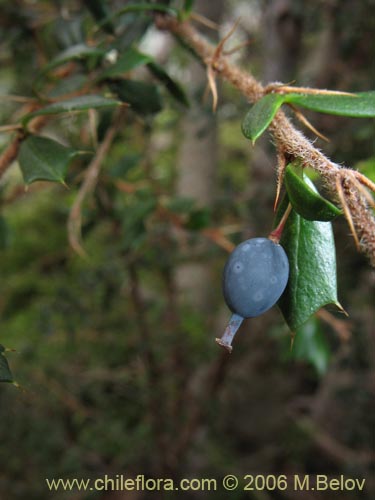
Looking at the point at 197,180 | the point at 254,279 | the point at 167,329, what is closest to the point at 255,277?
the point at 254,279

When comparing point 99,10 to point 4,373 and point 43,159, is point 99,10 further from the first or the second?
point 4,373

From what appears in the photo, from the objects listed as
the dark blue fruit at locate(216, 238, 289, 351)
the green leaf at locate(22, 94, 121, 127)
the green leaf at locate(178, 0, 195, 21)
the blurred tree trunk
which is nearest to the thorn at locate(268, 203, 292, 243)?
the dark blue fruit at locate(216, 238, 289, 351)

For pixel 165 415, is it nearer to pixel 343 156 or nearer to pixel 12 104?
pixel 343 156

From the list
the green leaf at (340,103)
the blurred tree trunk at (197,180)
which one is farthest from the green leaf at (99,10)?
the blurred tree trunk at (197,180)

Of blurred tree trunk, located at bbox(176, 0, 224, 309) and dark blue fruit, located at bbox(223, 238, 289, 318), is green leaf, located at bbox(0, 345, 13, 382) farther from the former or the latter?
blurred tree trunk, located at bbox(176, 0, 224, 309)

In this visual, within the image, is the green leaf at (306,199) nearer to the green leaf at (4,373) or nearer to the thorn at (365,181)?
the thorn at (365,181)

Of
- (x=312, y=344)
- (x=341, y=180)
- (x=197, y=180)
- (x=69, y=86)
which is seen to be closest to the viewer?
(x=341, y=180)

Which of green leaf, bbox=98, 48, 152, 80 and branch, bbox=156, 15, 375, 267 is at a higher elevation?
green leaf, bbox=98, 48, 152, 80
